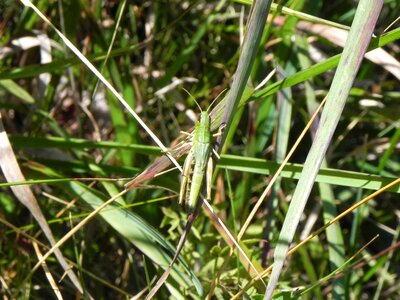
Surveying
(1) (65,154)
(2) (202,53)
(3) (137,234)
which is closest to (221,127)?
(3) (137,234)

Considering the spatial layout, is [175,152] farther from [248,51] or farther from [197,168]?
[248,51]

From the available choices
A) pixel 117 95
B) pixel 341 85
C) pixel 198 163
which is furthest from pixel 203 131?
pixel 341 85

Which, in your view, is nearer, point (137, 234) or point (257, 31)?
point (257, 31)

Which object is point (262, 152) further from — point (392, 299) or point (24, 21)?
point (24, 21)

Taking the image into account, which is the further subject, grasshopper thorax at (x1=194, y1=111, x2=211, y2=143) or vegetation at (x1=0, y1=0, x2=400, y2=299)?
vegetation at (x1=0, y1=0, x2=400, y2=299)

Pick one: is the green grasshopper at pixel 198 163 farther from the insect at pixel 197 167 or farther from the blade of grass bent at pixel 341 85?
the blade of grass bent at pixel 341 85

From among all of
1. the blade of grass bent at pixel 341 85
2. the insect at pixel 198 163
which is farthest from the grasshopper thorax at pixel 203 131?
the blade of grass bent at pixel 341 85

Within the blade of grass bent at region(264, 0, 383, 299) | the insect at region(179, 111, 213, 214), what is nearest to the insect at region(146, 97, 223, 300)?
the insect at region(179, 111, 213, 214)

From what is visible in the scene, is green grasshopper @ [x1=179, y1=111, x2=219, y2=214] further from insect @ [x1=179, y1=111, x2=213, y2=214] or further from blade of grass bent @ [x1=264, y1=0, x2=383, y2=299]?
blade of grass bent @ [x1=264, y1=0, x2=383, y2=299]

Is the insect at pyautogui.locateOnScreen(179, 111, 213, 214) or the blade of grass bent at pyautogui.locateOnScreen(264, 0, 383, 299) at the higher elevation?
the blade of grass bent at pyautogui.locateOnScreen(264, 0, 383, 299)
